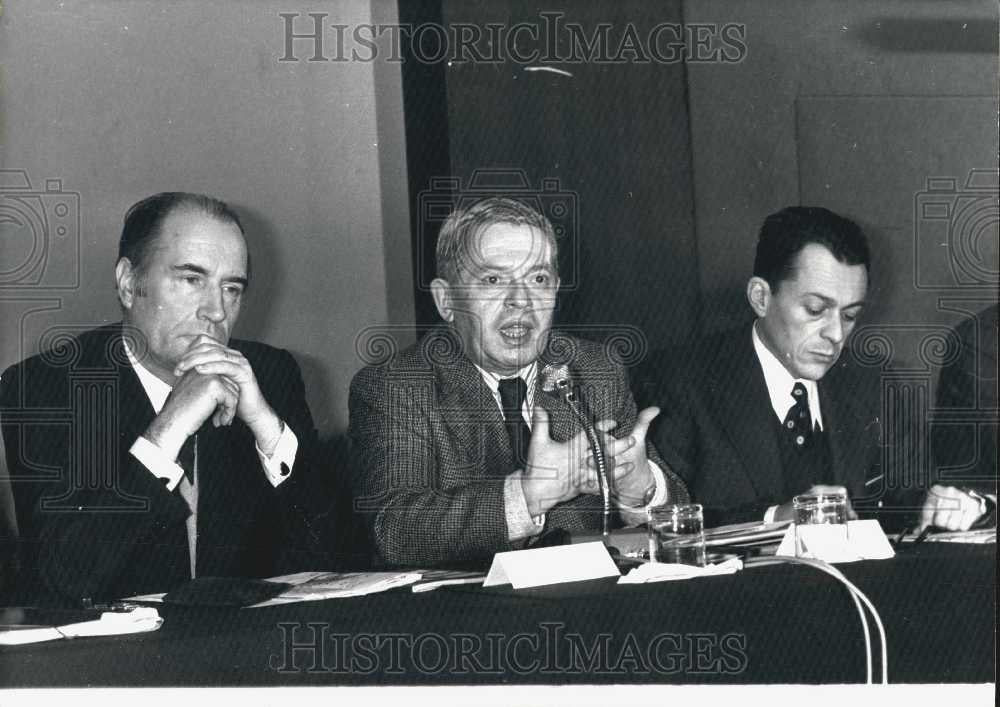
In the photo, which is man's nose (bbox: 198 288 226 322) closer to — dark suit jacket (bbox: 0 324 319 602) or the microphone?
dark suit jacket (bbox: 0 324 319 602)

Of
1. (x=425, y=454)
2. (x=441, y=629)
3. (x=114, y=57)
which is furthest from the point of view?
(x=425, y=454)

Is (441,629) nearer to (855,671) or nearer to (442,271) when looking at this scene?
(855,671)

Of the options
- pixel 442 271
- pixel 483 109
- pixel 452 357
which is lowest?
pixel 452 357

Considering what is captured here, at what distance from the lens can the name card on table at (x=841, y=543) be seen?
1997 millimetres

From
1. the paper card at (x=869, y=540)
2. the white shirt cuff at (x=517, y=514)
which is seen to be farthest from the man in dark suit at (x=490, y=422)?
the paper card at (x=869, y=540)

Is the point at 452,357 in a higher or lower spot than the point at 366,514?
higher

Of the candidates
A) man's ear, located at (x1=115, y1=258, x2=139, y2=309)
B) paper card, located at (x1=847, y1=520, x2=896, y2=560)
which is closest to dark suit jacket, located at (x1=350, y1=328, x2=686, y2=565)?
paper card, located at (x1=847, y1=520, x2=896, y2=560)

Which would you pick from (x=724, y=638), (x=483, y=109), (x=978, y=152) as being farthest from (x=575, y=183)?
(x=724, y=638)

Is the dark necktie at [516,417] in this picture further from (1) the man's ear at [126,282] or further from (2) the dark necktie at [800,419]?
(1) the man's ear at [126,282]

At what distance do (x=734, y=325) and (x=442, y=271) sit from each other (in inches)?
23.4

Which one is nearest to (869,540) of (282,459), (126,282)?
(282,459)

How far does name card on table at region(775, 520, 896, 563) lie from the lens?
2.00 metres

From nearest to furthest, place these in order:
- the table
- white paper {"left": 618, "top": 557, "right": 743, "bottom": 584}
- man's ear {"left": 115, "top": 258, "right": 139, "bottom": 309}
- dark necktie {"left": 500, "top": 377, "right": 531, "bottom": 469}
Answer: the table
white paper {"left": 618, "top": 557, "right": 743, "bottom": 584}
man's ear {"left": 115, "top": 258, "right": 139, "bottom": 309}
dark necktie {"left": 500, "top": 377, "right": 531, "bottom": 469}

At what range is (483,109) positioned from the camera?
2.22m
